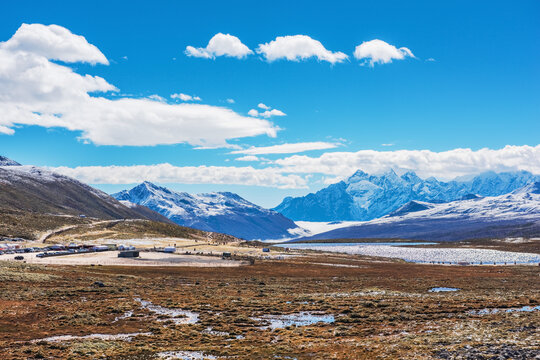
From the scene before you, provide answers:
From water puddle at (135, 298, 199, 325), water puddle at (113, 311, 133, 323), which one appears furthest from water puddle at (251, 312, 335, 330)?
water puddle at (113, 311, 133, 323)

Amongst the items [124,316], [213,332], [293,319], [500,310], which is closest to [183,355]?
[213,332]

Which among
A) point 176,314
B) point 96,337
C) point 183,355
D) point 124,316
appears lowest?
point 176,314

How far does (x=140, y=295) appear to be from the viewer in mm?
62344

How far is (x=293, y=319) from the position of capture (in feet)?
159

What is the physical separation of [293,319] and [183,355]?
17590mm

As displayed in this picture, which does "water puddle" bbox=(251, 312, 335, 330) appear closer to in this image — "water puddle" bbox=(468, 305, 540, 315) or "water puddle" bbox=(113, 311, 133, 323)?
"water puddle" bbox=(113, 311, 133, 323)

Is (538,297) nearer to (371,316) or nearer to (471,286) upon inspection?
(471,286)

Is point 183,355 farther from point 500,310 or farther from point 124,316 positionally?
point 500,310

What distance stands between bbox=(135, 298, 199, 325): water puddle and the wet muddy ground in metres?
0.12

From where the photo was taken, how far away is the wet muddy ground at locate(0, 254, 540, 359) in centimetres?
3388

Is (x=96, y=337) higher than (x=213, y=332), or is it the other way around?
(x=96, y=337)

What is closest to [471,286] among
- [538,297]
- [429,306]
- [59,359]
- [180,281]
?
[538,297]

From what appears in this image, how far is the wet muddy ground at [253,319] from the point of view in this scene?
33.9m

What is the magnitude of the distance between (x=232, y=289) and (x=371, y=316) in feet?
98.3
